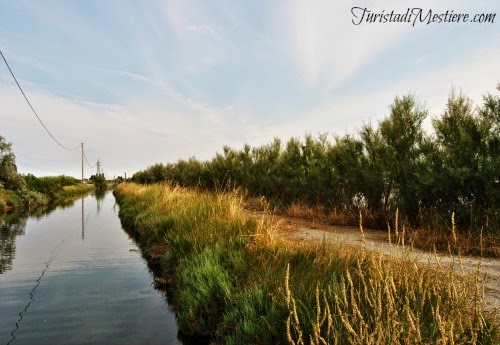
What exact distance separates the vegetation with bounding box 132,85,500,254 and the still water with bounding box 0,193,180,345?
557 centimetres

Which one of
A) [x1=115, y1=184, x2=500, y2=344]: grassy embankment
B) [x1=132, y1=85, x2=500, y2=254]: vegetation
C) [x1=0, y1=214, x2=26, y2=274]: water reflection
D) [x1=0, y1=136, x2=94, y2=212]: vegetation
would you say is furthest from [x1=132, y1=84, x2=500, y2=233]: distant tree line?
[x1=0, y1=136, x2=94, y2=212]: vegetation

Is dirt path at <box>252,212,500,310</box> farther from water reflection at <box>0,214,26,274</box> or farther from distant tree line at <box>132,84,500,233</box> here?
water reflection at <box>0,214,26,274</box>

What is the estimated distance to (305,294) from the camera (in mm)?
3924

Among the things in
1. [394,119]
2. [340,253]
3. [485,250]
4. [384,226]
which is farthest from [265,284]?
[394,119]

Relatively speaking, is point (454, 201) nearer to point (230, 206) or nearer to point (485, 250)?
point (485, 250)

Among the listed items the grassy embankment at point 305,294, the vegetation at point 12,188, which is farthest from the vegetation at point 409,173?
the vegetation at point 12,188

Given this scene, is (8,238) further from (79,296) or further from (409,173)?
(409,173)

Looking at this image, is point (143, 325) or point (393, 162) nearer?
point (143, 325)

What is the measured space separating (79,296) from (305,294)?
218 inches

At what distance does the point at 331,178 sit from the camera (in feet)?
47.4

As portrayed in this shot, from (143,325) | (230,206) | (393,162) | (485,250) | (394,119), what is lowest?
(143,325)

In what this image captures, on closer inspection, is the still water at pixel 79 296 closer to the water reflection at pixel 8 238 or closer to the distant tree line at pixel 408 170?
the water reflection at pixel 8 238

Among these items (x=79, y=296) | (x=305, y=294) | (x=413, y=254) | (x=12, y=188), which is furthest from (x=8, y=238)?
(x=12, y=188)

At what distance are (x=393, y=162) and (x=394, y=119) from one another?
1.65 metres
